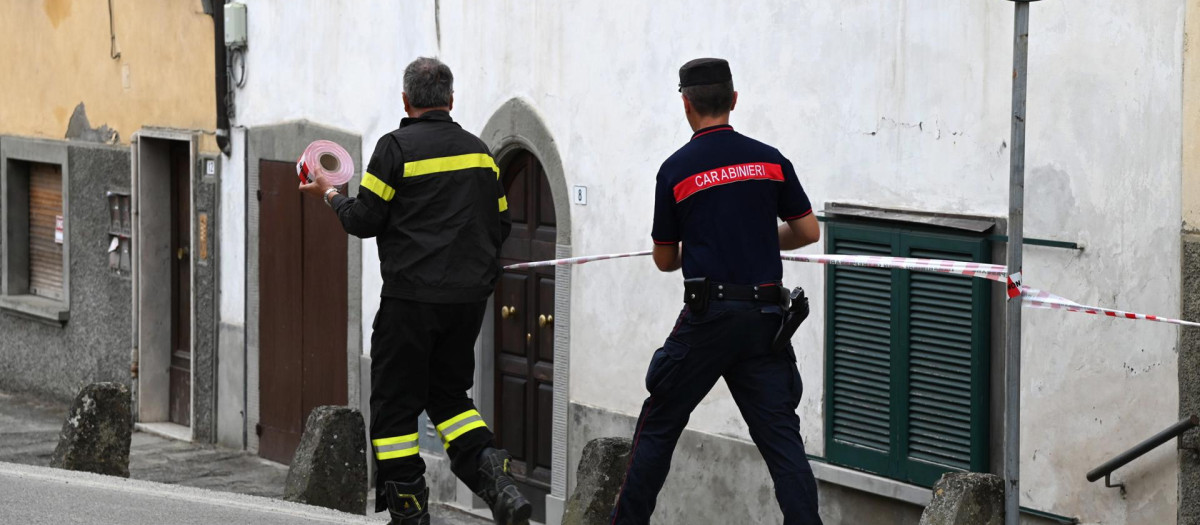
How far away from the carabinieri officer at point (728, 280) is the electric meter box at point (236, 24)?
743 centimetres

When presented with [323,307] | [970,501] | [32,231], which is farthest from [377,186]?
[32,231]

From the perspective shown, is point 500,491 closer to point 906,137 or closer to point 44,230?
point 906,137

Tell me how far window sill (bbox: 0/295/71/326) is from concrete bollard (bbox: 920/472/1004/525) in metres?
10.8

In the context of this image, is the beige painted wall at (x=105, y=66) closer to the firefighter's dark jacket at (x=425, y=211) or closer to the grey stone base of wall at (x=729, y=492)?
the grey stone base of wall at (x=729, y=492)

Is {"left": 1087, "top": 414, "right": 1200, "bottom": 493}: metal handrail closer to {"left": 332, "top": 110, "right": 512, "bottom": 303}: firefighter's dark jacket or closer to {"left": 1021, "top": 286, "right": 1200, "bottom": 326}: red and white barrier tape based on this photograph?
{"left": 1021, "top": 286, "right": 1200, "bottom": 326}: red and white barrier tape

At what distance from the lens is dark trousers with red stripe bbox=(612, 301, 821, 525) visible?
19.2ft

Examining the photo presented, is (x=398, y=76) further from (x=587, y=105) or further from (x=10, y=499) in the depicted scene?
(x=10, y=499)

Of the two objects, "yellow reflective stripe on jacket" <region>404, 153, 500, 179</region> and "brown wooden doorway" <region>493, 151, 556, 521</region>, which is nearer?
"yellow reflective stripe on jacket" <region>404, 153, 500, 179</region>

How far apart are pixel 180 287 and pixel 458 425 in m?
8.09

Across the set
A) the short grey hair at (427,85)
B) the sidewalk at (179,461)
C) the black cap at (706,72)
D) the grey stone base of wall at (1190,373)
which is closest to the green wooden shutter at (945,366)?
the grey stone base of wall at (1190,373)

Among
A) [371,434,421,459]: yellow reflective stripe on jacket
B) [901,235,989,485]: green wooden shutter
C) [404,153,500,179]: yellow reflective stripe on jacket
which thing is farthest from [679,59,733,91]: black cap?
[901,235,989,485]: green wooden shutter

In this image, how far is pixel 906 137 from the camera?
780 cm

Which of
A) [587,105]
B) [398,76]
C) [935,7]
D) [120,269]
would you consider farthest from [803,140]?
[120,269]

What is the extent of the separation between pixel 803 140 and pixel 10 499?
12.9 feet
